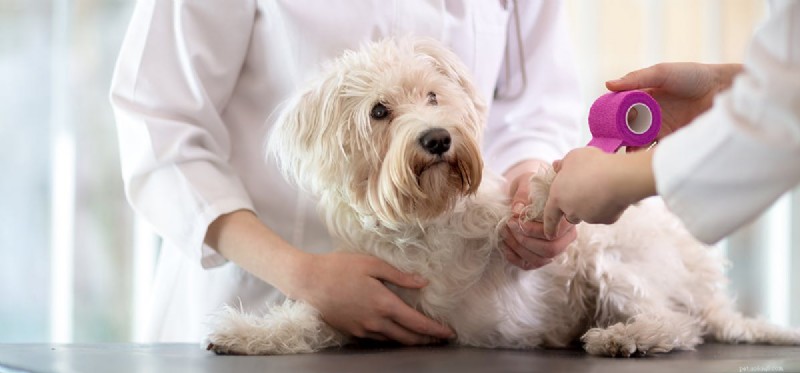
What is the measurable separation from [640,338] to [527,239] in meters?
0.23

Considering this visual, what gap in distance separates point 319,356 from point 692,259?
0.83 m

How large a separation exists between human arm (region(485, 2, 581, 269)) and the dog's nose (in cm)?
48

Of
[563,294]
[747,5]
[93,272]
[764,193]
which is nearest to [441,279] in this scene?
[563,294]

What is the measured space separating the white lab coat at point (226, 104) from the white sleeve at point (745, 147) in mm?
932

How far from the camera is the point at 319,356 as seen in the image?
4.64 ft

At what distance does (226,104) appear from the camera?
193 centimetres

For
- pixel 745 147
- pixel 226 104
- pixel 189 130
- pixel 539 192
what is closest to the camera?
pixel 745 147

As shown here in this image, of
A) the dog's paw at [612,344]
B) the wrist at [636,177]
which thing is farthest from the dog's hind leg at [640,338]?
the wrist at [636,177]

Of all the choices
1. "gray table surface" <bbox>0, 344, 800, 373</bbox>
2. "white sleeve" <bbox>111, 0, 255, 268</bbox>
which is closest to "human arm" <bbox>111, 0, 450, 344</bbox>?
"white sleeve" <bbox>111, 0, 255, 268</bbox>

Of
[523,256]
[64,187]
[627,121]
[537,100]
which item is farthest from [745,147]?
[64,187]

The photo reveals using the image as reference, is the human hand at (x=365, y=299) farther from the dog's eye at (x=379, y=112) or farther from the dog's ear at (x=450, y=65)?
the dog's ear at (x=450, y=65)

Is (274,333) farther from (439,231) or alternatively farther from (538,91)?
(538,91)

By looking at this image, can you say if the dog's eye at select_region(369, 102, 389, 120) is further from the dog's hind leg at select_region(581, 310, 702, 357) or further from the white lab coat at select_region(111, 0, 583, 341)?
the dog's hind leg at select_region(581, 310, 702, 357)

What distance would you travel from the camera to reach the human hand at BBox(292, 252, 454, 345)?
155 cm
